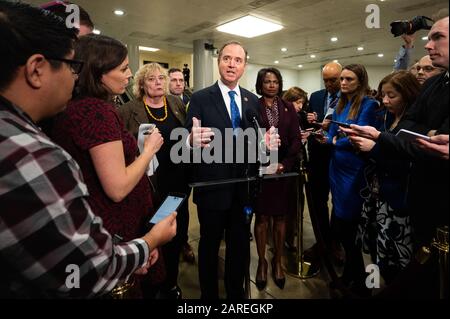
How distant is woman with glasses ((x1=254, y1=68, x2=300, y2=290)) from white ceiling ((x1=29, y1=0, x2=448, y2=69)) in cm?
432

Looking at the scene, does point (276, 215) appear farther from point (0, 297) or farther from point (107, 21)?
point (107, 21)

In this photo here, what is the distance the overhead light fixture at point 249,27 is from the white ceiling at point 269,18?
0.26 m

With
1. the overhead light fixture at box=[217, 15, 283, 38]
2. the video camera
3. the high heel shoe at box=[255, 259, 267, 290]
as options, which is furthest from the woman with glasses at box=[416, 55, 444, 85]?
the overhead light fixture at box=[217, 15, 283, 38]

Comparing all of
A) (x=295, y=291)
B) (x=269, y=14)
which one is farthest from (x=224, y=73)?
(x=269, y=14)

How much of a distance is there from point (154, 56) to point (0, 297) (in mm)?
12512

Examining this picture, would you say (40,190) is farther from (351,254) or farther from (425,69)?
(425,69)

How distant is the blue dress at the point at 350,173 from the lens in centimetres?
194

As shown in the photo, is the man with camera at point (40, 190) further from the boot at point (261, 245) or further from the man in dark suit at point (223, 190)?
the boot at point (261, 245)

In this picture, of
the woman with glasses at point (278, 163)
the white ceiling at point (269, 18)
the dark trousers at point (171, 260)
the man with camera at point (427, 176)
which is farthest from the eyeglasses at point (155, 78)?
the white ceiling at point (269, 18)

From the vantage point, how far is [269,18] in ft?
22.2

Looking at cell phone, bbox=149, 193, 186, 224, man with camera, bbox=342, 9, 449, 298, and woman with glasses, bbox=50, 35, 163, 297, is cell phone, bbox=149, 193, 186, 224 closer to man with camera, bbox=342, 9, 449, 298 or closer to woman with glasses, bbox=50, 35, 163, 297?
woman with glasses, bbox=50, 35, 163, 297

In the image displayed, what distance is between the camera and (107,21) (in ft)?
22.7

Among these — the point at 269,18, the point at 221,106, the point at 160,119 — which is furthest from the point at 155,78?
the point at 269,18

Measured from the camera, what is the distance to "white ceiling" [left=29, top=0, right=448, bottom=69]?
5.79 metres
